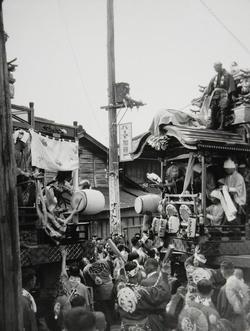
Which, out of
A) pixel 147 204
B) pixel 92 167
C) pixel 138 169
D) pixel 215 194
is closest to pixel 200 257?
pixel 215 194

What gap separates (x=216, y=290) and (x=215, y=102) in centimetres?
558

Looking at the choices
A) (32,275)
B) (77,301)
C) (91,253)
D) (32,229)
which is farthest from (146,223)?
(77,301)

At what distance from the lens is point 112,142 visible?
42.4ft

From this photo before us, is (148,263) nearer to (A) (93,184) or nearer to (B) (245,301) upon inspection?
(B) (245,301)

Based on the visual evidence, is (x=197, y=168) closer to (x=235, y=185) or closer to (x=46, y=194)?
(x=235, y=185)

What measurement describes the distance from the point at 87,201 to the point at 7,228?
5.87 meters

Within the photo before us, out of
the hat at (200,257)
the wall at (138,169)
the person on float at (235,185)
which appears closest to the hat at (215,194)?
the person on float at (235,185)

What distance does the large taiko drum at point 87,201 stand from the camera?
9.67m

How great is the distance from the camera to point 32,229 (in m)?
9.24

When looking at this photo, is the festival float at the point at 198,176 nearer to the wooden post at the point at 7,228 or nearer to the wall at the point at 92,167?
the wooden post at the point at 7,228

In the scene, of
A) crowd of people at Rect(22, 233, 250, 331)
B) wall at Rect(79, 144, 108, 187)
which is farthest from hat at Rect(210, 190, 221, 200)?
wall at Rect(79, 144, 108, 187)

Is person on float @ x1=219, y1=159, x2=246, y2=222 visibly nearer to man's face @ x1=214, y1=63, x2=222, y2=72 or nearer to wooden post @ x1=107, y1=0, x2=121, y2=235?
man's face @ x1=214, y1=63, x2=222, y2=72

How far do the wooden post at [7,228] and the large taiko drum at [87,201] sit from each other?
5794 mm

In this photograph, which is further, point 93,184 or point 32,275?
point 93,184
